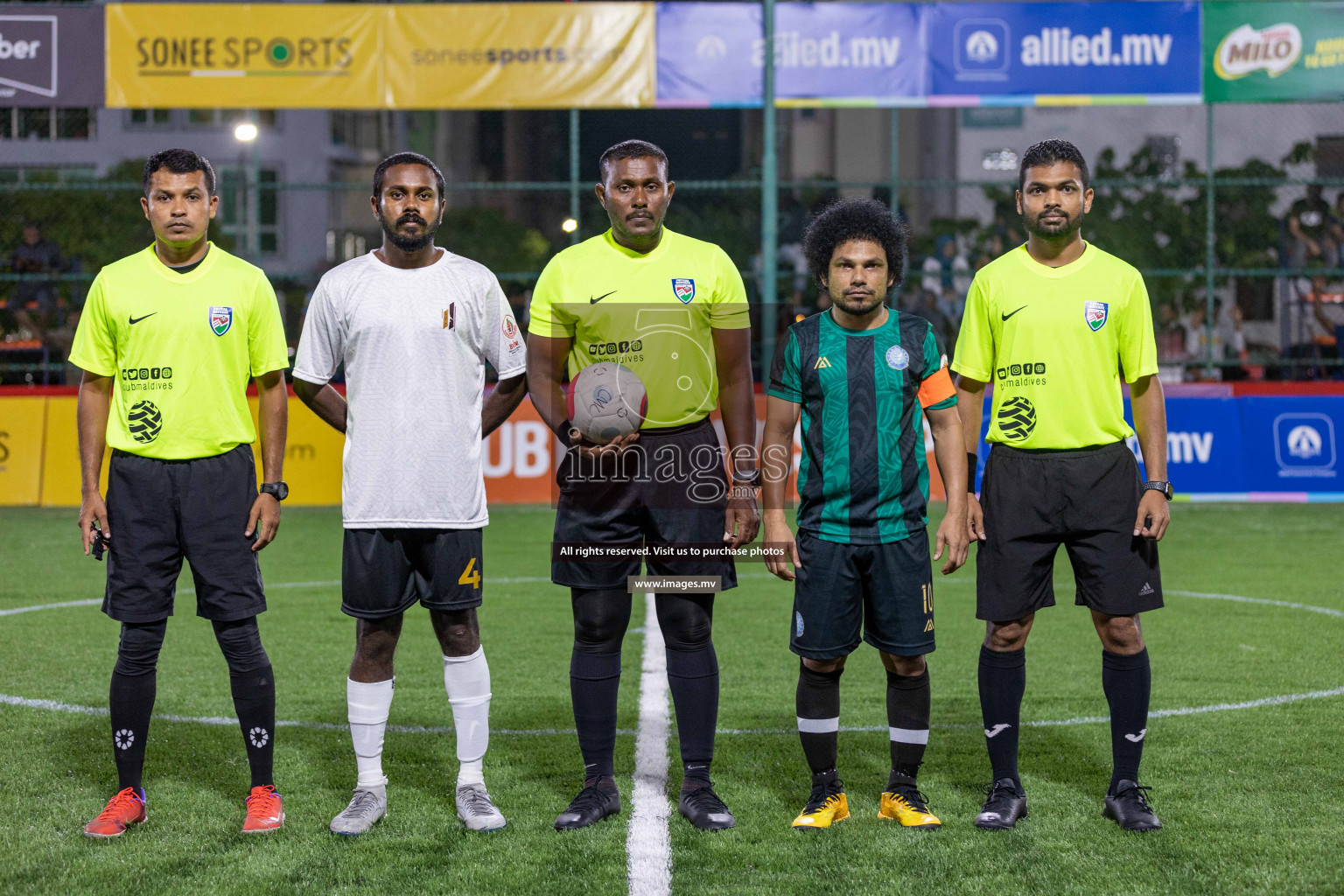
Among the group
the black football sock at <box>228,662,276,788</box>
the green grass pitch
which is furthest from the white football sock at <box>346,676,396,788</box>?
the black football sock at <box>228,662,276,788</box>

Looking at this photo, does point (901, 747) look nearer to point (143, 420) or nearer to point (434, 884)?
point (434, 884)

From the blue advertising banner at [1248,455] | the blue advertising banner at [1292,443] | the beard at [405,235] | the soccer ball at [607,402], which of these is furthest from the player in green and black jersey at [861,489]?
the blue advertising banner at [1292,443]

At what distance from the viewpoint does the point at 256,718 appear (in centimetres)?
435

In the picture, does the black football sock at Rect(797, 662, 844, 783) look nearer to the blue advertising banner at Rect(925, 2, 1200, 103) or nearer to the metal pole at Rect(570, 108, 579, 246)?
the metal pole at Rect(570, 108, 579, 246)

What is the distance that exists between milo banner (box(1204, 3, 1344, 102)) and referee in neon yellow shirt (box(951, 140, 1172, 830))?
12.0 metres

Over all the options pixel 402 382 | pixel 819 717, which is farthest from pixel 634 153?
pixel 819 717

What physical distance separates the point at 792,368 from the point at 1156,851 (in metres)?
1.86

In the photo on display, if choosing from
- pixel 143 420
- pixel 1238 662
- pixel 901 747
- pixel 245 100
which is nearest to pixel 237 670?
pixel 143 420

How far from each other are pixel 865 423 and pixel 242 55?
1247cm

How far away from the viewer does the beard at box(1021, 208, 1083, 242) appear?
14.0 feet

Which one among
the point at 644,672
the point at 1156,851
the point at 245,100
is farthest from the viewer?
the point at 245,100

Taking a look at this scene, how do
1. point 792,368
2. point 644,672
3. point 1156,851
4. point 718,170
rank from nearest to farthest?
point 1156,851
point 792,368
point 644,672
point 718,170

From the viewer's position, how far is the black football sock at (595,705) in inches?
175

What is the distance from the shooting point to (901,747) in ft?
14.2
